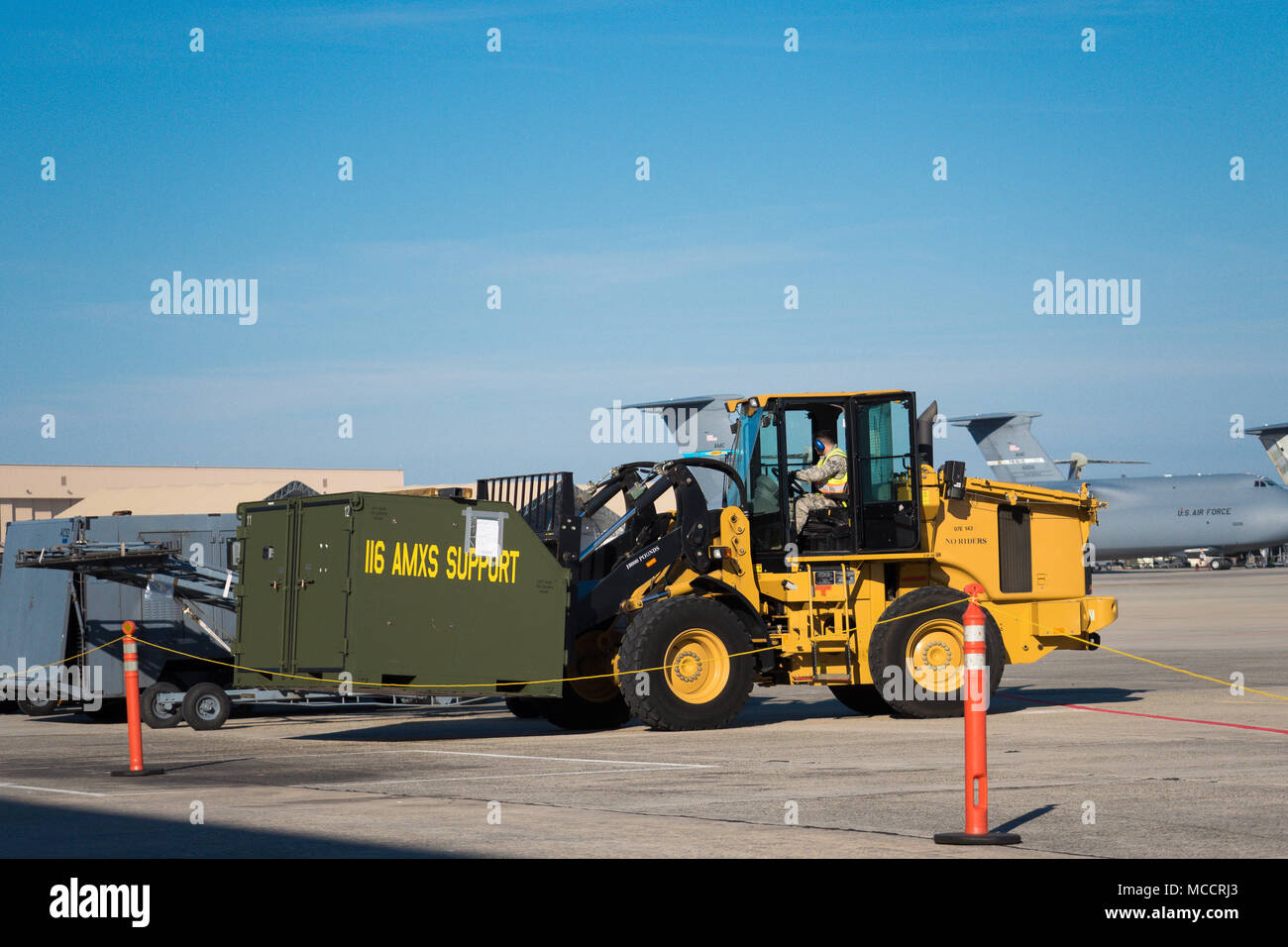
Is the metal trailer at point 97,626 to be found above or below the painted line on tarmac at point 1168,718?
above

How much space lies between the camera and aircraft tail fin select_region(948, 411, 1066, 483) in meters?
86.0

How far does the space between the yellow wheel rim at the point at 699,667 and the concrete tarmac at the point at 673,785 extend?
410 millimetres

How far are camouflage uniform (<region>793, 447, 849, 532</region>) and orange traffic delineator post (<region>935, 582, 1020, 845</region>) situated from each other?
754cm

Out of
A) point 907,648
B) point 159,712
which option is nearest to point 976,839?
point 907,648

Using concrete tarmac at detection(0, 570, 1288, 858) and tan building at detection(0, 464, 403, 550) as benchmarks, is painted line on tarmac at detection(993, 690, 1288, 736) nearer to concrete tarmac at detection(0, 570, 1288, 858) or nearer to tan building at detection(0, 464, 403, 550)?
concrete tarmac at detection(0, 570, 1288, 858)

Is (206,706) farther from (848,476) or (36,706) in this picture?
(848,476)

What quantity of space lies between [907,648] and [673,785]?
531 cm

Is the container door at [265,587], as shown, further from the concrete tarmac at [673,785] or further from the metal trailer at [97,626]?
the metal trailer at [97,626]

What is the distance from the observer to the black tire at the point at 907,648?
15550 millimetres

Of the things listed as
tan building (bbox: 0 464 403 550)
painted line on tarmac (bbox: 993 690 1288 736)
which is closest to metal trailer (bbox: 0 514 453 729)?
painted line on tarmac (bbox: 993 690 1288 736)

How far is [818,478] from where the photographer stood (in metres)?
15.9

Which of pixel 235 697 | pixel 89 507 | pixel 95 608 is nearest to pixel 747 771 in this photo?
pixel 235 697

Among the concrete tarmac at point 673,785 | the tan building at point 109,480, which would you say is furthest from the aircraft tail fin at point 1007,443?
the concrete tarmac at point 673,785
